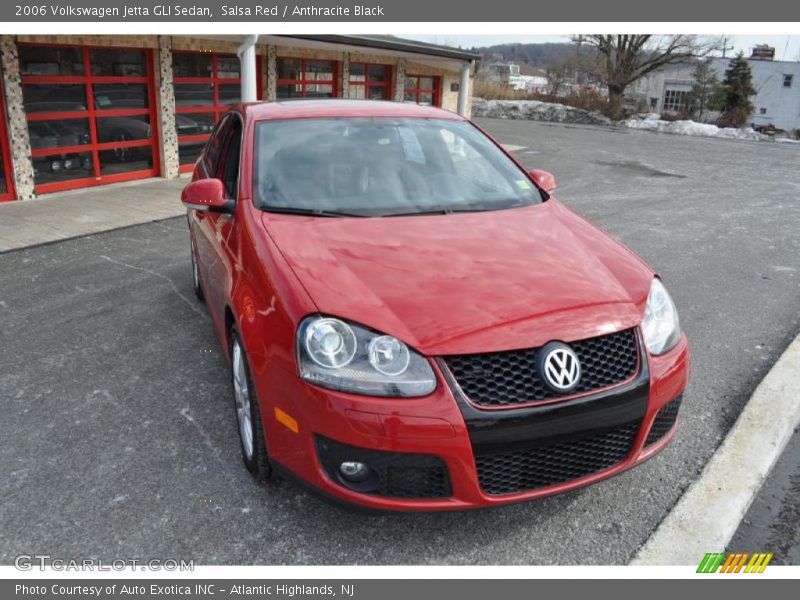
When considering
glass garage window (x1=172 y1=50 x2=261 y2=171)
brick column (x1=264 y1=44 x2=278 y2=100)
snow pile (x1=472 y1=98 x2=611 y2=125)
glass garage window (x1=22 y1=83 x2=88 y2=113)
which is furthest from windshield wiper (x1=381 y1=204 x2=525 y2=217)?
snow pile (x1=472 y1=98 x2=611 y2=125)

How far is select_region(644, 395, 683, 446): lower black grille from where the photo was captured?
271 centimetres

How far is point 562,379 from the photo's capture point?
2.37 metres

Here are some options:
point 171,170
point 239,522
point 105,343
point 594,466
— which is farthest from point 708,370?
point 171,170

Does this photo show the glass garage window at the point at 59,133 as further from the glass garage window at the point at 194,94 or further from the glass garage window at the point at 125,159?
the glass garage window at the point at 194,94

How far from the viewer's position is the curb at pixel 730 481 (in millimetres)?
2668

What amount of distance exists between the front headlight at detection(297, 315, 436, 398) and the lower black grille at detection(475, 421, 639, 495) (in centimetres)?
38

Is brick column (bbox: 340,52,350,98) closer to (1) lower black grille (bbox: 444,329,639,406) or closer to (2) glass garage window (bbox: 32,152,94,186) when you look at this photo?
(2) glass garage window (bbox: 32,152,94,186)

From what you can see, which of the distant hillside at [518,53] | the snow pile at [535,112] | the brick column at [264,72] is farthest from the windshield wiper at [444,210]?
the distant hillside at [518,53]

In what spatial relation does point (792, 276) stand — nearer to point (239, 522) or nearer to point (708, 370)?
point (708, 370)

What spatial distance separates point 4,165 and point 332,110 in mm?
8090

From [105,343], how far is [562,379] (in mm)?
3445

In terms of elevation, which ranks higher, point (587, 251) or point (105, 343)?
point (587, 251)

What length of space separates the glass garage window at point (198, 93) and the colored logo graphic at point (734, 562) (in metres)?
11.9

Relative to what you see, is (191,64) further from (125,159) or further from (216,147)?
(216,147)
